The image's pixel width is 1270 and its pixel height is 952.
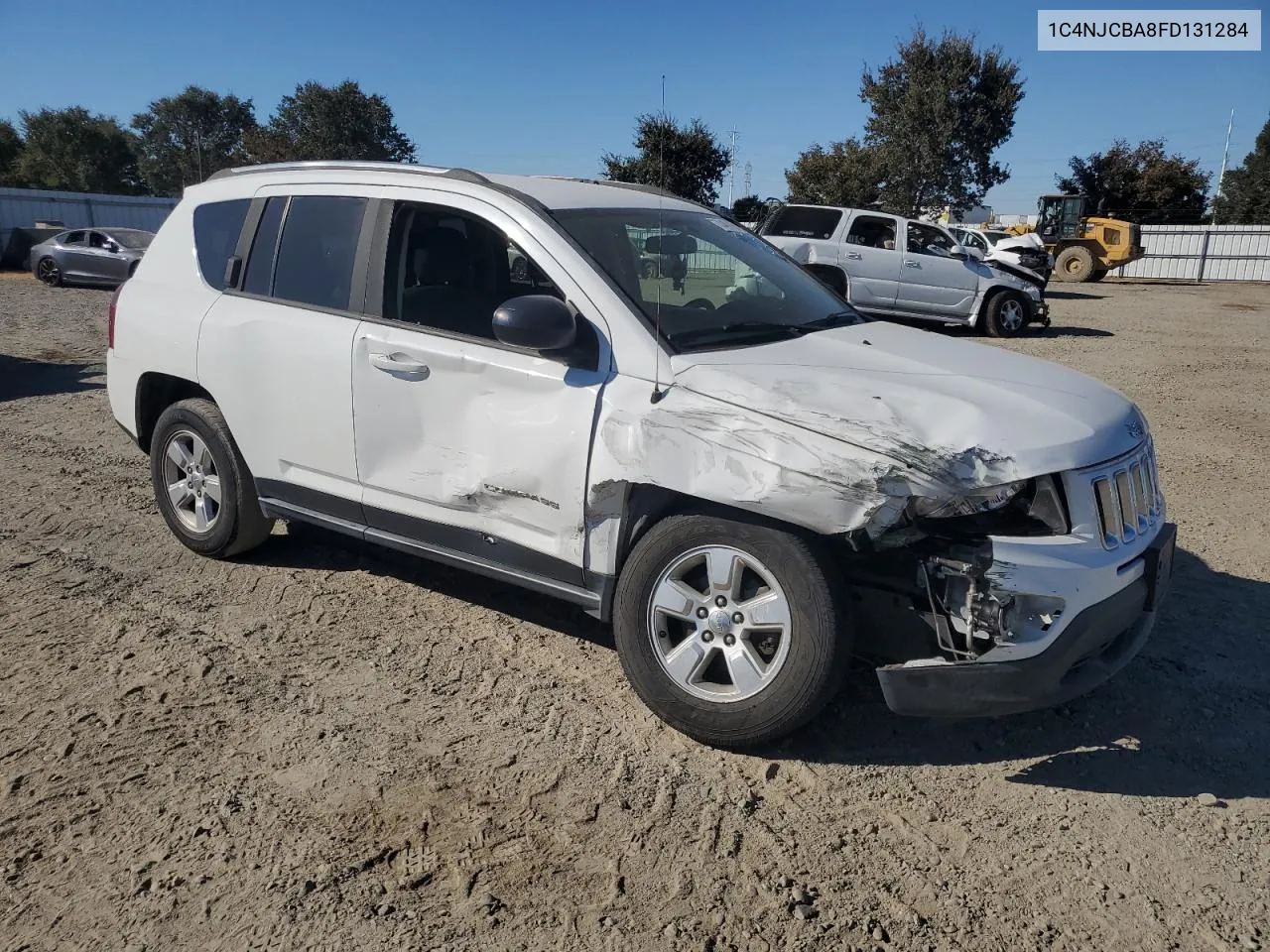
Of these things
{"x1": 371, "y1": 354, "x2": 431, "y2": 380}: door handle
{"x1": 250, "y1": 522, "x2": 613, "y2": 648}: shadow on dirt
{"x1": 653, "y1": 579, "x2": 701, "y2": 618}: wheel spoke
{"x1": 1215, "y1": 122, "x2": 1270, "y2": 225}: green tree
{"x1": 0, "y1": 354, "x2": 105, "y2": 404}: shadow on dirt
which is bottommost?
{"x1": 250, "y1": 522, "x2": 613, "y2": 648}: shadow on dirt

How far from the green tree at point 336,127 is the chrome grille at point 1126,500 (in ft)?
151

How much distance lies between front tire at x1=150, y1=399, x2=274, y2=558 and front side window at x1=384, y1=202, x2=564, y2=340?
4.21 feet

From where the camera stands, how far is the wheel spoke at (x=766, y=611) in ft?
10.1

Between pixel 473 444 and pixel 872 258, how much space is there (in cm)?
1316

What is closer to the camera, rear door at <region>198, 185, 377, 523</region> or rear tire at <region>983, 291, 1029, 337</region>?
rear door at <region>198, 185, 377, 523</region>

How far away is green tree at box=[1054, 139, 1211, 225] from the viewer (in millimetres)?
47906

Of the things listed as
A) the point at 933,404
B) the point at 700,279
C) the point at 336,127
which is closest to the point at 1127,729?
the point at 933,404

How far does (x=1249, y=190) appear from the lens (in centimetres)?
5097

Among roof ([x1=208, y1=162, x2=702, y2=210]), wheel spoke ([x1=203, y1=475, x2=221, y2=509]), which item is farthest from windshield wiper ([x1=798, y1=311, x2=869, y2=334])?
wheel spoke ([x1=203, y1=475, x2=221, y2=509])

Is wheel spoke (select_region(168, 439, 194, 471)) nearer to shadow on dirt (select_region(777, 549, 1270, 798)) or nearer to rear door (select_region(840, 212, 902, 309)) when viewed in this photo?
shadow on dirt (select_region(777, 549, 1270, 798))

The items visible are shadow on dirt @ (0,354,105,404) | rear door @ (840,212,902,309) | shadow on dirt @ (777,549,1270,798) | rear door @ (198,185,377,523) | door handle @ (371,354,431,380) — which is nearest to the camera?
shadow on dirt @ (777,549,1270,798)

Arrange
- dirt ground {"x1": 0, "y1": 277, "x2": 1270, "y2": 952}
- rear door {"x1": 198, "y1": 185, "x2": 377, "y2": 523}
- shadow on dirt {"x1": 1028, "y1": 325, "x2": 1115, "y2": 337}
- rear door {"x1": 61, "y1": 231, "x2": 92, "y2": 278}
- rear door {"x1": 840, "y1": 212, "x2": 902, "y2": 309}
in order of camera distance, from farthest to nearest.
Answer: rear door {"x1": 61, "y1": 231, "x2": 92, "y2": 278} < shadow on dirt {"x1": 1028, "y1": 325, "x2": 1115, "y2": 337} < rear door {"x1": 840, "y1": 212, "x2": 902, "y2": 309} < rear door {"x1": 198, "y1": 185, "x2": 377, "y2": 523} < dirt ground {"x1": 0, "y1": 277, "x2": 1270, "y2": 952}

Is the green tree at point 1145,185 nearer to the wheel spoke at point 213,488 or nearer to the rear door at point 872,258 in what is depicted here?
the rear door at point 872,258

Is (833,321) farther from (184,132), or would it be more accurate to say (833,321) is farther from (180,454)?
(184,132)
